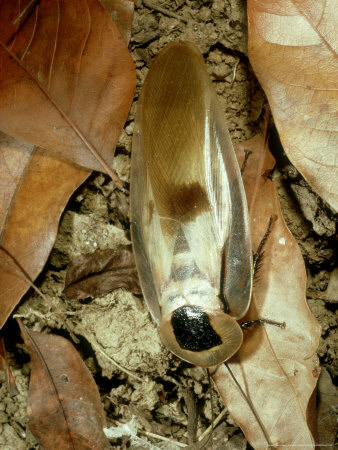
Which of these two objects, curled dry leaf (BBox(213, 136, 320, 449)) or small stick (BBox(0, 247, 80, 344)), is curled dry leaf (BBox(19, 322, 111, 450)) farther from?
curled dry leaf (BBox(213, 136, 320, 449))

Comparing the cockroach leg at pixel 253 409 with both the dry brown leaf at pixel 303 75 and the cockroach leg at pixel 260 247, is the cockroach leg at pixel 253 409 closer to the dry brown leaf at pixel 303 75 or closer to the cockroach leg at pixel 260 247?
the cockroach leg at pixel 260 247

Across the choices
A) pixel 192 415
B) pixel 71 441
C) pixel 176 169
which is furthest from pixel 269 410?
pixel 176 169

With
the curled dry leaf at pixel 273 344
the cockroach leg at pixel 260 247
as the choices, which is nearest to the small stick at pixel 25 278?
the curled dry leaf at pixel 273 344

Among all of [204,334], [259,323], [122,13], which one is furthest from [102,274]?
[122,13]

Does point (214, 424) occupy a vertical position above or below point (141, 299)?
below

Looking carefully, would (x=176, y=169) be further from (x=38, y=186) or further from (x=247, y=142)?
(x=38, y=186)

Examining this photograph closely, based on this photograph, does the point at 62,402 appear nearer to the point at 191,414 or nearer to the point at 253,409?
the point at 191,414
